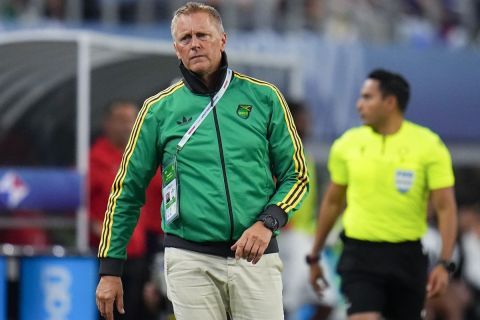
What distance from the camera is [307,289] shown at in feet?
40.5

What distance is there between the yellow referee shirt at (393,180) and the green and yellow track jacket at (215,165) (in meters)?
2.49

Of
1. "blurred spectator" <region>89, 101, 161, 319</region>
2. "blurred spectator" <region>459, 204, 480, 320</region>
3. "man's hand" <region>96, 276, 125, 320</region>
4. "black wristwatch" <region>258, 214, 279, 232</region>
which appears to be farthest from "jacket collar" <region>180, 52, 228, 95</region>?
"blurred spectator" <region>459, 204, 480, 320</region>

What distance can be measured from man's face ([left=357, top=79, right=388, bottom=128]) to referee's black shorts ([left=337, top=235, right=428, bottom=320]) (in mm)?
773

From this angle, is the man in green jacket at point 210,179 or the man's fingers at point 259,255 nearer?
the man's fingers at point 259,255

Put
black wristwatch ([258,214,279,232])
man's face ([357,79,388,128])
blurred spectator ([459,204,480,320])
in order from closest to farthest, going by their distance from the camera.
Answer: black wristwatch ([258,214,279,232]) < man's face ([357,79,388,128]) < blurred spectator ([459,204,480,320])

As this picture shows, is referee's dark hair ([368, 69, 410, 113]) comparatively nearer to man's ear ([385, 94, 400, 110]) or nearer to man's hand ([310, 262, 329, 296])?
man's ear ([385, 94, 400, 110])

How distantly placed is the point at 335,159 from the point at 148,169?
280 centimetres

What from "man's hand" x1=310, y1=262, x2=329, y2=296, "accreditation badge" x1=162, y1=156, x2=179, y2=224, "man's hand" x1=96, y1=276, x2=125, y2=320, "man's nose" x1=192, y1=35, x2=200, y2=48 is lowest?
"man's hand" x1=96, y1=276, x2=125, y2=320

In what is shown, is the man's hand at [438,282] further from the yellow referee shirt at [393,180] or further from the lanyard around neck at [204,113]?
the lanyard around neck at [204,113]

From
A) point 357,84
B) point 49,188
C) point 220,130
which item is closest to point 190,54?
point 220,130

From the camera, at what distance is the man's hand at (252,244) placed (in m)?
5.75

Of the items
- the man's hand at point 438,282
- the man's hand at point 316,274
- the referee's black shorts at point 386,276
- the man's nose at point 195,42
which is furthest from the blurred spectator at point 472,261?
the man's nose at point 195,42

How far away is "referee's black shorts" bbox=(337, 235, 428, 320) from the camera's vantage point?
8547 mm

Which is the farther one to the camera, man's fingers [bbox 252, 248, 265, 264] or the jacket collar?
the jacket collar
